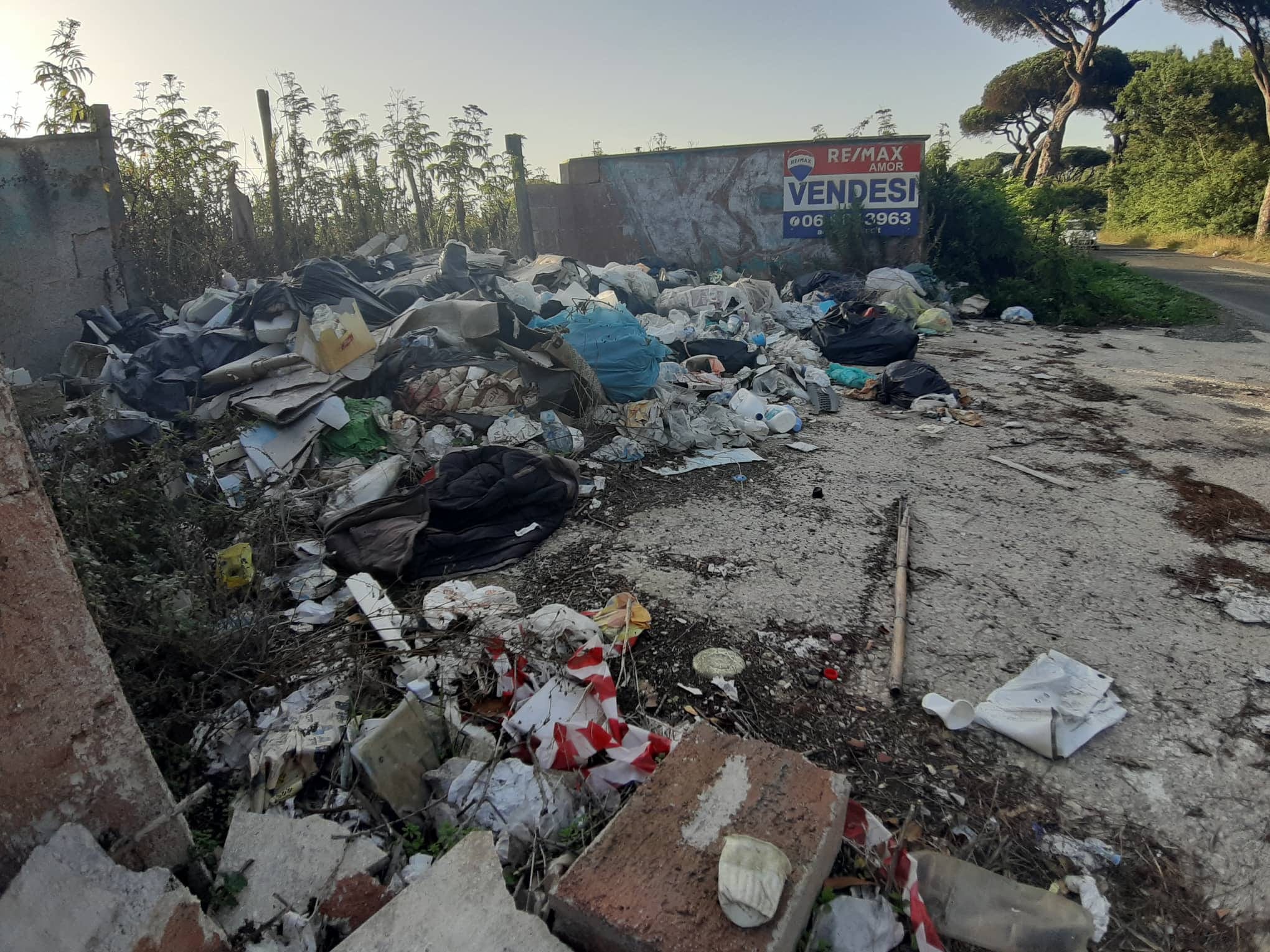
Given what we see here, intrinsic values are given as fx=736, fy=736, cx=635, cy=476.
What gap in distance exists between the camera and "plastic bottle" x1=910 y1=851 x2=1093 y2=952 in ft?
5.64

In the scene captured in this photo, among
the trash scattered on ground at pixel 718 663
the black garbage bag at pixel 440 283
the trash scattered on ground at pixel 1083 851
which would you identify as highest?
the black garbage bag at pixel 440 283

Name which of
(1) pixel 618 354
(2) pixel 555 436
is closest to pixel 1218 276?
(1) pixel 618 354

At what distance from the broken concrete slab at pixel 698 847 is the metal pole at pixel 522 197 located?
1079 cm

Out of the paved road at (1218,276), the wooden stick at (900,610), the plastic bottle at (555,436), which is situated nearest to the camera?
the wooden stick at (900,610)

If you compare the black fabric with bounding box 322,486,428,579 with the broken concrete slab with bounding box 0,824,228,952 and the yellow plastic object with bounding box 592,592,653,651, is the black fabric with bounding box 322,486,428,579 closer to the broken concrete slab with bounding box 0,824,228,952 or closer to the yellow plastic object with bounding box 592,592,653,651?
the yellow plastic object with bounding box 592,592,653,651

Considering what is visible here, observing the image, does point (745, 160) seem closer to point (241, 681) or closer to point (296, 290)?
point (296, 290)

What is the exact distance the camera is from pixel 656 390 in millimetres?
5539

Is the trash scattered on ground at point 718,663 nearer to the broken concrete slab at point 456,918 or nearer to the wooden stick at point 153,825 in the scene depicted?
the broken concrete slab at point 456,918

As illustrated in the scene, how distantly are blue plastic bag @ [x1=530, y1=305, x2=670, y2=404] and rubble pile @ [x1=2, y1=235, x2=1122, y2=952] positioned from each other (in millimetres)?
16

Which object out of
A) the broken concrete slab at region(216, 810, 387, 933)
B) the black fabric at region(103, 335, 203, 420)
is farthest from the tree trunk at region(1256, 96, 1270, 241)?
the broken concrete slab at region(216, 810, 387, 933)

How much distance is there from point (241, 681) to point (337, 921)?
1023 mm

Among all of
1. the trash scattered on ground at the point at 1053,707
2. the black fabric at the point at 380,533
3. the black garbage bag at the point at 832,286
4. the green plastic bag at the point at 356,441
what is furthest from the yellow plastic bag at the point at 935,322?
the black fabric at the point at 380,533

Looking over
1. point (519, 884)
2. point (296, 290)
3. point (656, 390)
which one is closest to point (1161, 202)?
point (656, 390)

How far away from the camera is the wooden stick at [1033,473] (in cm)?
434
